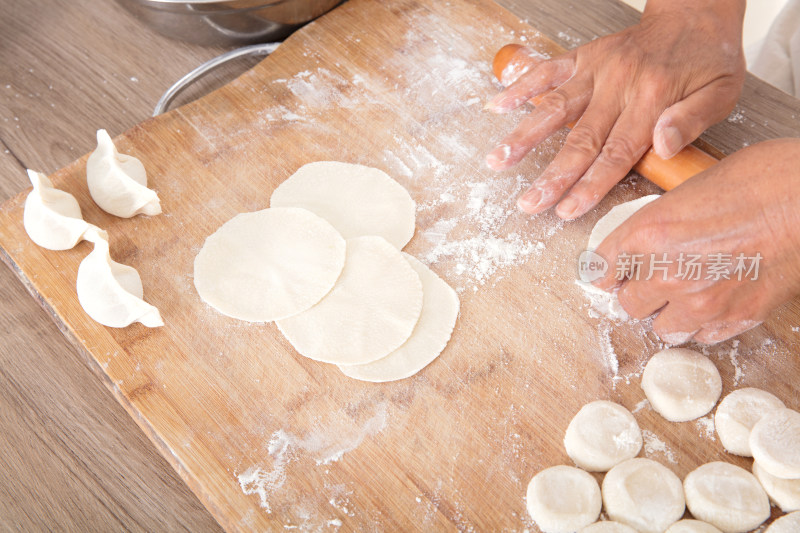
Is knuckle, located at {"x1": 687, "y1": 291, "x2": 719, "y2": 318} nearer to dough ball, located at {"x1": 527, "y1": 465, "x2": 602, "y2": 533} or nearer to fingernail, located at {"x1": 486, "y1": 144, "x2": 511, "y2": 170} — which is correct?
dough ball, located at {"x1": 527, "y1": 465, "x2": 602, "y2": 533}

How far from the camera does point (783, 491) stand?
1.29 m

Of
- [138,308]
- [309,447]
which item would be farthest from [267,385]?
[138,308]

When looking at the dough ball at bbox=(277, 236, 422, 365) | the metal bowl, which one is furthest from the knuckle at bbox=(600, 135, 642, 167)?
the metal bowl

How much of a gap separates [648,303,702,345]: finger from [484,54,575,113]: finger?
2.30 feet

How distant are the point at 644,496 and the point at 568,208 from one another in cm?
71

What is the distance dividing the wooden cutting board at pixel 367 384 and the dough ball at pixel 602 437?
0.04 meters

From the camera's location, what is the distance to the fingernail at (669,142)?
1592mm

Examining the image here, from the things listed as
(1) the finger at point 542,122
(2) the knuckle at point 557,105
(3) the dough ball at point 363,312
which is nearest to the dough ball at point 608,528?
(3) the dough ball at point 363,312

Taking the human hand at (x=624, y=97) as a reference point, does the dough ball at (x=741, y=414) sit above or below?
below

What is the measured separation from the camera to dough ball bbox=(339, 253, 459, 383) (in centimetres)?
147

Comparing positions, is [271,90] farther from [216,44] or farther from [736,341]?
[736,341]

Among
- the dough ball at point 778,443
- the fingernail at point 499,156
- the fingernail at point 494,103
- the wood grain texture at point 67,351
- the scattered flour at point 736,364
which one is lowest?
the wood grain texture at point 67,351

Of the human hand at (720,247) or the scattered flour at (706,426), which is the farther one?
the scattered flour at (706,426)

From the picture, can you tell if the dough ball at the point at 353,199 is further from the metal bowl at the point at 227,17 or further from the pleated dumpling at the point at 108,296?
the metal bowl at the point at 227,17
